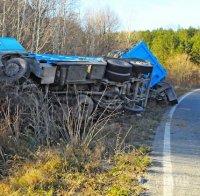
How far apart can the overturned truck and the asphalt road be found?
1.59 meters

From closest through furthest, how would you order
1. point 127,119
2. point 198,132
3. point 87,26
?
point 198,132 → point 127,119 → point 87,26

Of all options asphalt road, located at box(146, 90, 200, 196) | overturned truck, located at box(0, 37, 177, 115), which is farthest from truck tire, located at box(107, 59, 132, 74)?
asphalt road, located at box(146, 90, 200, 196)

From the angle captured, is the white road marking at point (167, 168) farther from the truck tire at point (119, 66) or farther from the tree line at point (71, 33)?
the tree line at point (71, 33)

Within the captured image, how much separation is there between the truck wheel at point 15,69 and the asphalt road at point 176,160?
3.11m

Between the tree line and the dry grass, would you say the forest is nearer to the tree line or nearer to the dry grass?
the tree line

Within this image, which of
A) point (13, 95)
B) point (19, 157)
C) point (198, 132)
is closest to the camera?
point (19, 157)

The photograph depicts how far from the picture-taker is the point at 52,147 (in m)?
9.06

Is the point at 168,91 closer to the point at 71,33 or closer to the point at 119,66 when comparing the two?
the point at 119,66

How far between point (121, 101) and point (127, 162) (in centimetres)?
611

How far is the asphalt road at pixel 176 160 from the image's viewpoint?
7.54 meters

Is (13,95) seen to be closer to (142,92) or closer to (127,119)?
(127,119)

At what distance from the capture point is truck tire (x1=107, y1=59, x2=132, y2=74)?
14.3 m

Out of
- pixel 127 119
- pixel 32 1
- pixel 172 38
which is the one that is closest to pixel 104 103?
pixel 127 119

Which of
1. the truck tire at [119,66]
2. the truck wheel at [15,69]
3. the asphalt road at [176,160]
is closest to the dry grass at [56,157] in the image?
the asphalt road at [176,160]
